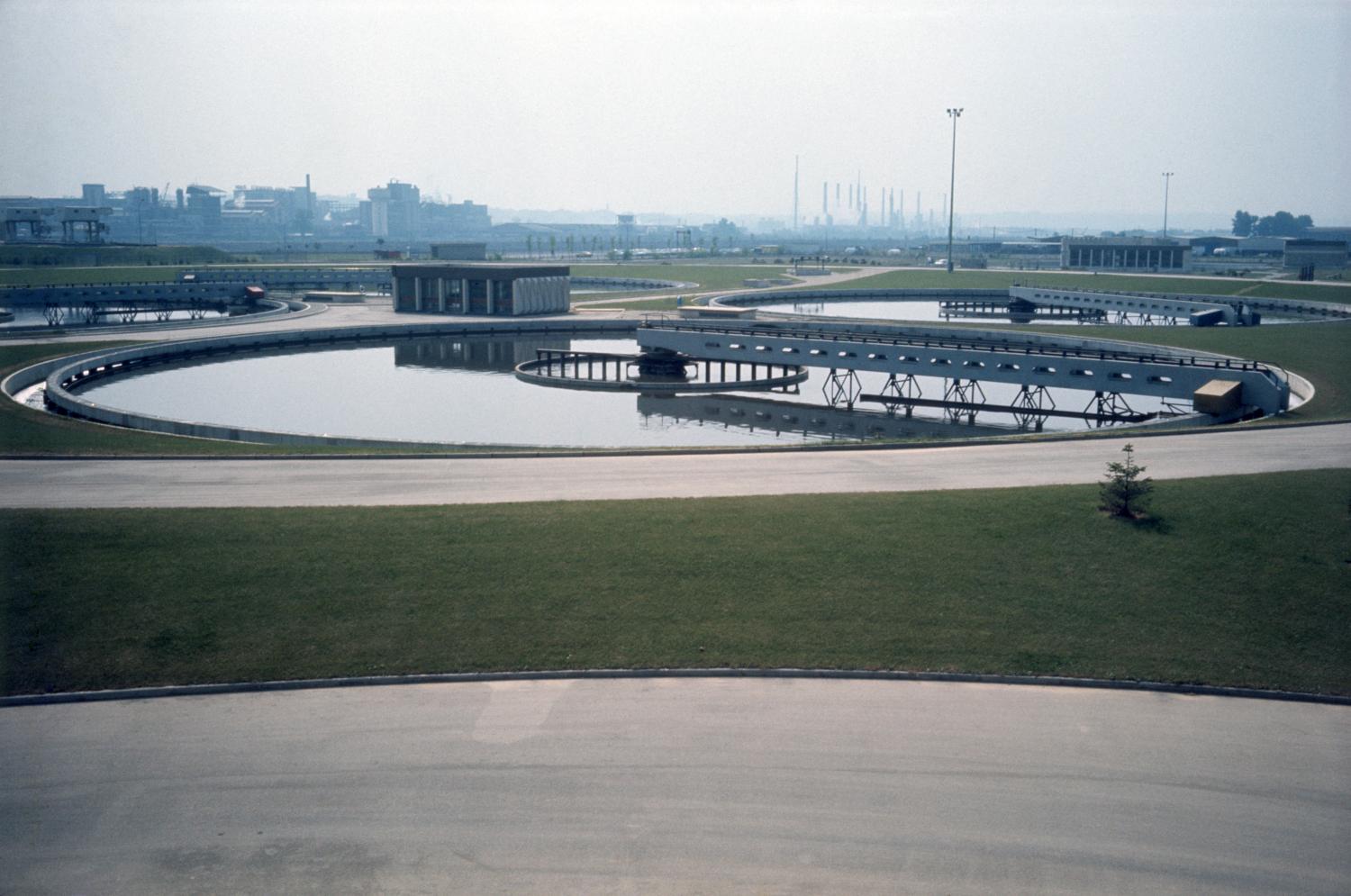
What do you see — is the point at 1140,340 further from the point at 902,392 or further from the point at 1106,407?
the point at 902,392

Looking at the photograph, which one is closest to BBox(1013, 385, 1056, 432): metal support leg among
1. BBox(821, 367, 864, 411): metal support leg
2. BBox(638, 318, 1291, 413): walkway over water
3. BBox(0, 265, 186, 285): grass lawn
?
BBox(638, 318, 1291, 413): walkway over water

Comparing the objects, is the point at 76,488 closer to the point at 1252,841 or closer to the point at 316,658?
the point at 316,658

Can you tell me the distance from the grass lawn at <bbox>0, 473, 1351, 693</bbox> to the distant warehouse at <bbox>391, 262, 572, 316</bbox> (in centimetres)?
6512

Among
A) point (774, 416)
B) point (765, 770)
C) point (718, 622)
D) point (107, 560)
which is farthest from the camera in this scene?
point (774, 416)

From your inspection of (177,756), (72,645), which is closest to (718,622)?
(177,756)

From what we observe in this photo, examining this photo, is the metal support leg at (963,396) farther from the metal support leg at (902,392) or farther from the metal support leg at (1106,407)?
the metal support leg at (1106,407)

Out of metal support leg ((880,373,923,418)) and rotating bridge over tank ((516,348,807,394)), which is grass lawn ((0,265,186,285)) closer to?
rotating bridge over tank ((516,348,807,394))

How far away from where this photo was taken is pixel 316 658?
20094 millimetres

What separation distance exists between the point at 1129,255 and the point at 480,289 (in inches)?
3796

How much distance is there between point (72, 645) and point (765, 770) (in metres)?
13.5

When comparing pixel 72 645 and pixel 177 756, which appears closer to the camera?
pixel 177 756

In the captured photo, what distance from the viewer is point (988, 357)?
5472cm

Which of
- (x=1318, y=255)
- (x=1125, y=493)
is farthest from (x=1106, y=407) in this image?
(x=1318, y=255)

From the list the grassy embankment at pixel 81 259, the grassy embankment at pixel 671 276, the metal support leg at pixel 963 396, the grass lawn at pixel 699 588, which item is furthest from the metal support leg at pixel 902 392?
the grassy embankment at pixel 81 259
